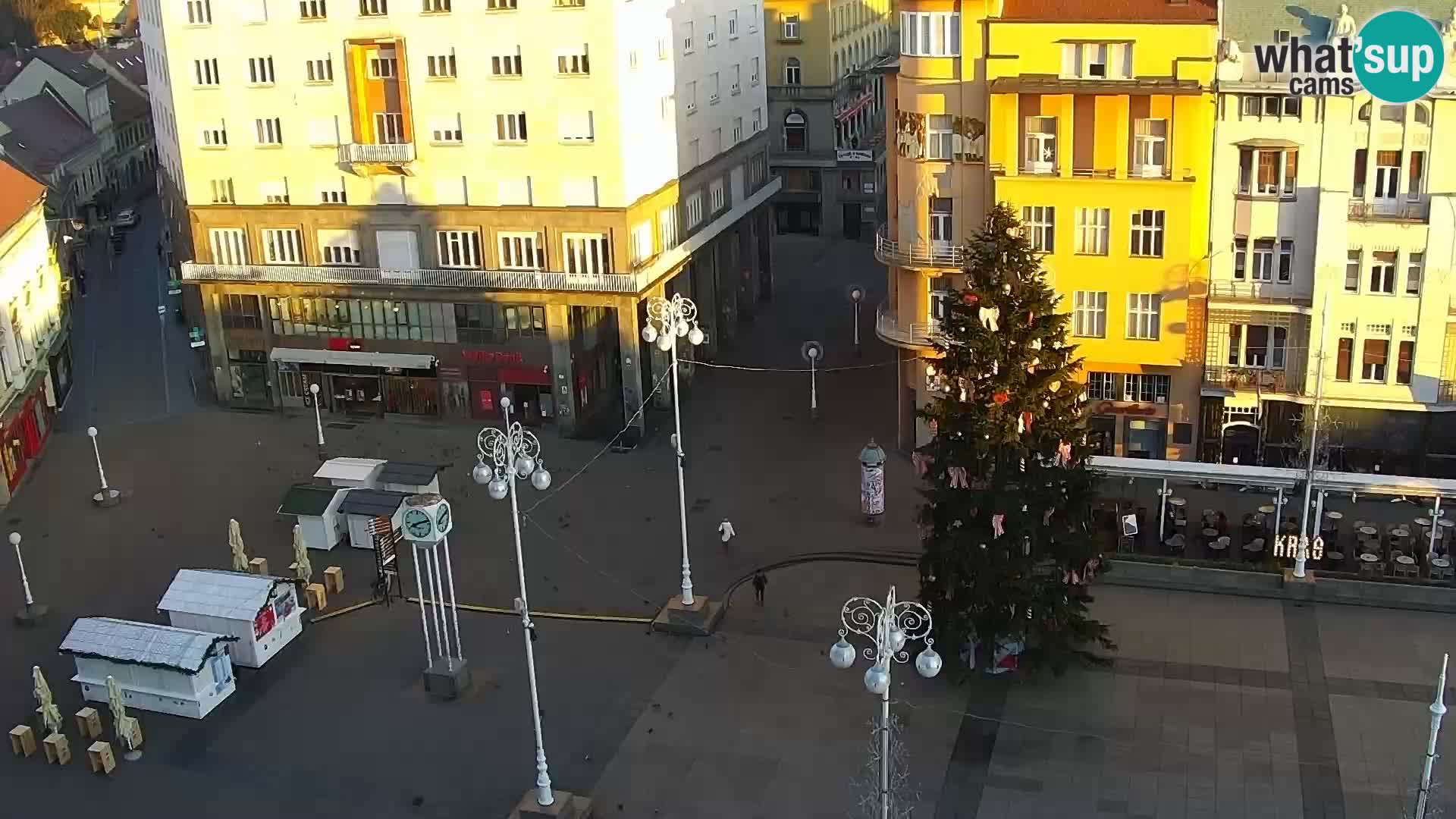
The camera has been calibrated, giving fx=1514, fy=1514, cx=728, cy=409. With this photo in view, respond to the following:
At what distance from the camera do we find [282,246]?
6419 centimetres

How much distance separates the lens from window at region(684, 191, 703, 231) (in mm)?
67000

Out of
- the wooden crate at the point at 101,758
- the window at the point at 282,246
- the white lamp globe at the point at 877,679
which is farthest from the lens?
the window at the point at 282,246

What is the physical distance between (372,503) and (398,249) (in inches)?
591

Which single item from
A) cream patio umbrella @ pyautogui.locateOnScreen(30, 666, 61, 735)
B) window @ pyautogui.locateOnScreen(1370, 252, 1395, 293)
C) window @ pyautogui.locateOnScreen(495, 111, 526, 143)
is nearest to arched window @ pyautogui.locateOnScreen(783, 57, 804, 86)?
window @ pyautogui.locateOnScreen(495, 111, 526, 143)

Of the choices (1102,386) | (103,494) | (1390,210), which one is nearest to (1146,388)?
(1102,386)

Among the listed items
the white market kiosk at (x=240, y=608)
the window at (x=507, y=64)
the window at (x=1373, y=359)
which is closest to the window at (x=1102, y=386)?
the window at (x=1373, y=359)

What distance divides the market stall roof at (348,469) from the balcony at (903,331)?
1891 cm

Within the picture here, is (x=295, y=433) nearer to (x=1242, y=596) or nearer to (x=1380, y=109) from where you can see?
(x=1242, y=596)

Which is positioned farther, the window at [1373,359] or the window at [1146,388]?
the window at [1146,388]

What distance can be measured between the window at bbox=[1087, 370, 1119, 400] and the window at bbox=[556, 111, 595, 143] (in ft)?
69.8

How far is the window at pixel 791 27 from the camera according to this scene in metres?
89.0

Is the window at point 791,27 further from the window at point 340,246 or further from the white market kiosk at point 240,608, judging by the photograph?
the white market kiosk at point 240,608

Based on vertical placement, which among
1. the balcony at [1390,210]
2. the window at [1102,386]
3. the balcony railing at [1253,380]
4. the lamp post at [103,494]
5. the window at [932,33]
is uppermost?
the window at [932,33]

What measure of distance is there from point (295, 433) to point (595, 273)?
48.3ft
